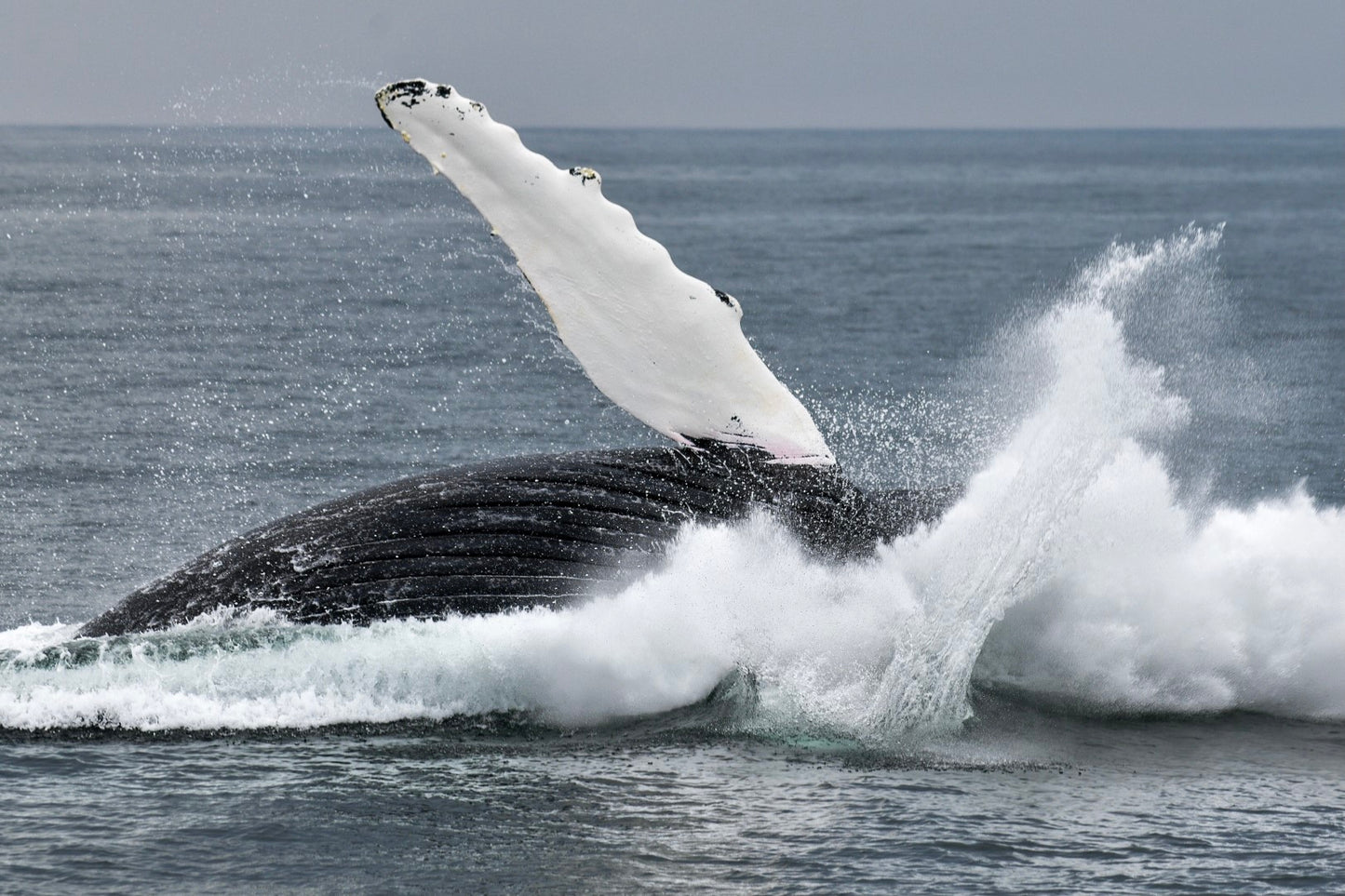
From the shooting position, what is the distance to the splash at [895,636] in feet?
42.9

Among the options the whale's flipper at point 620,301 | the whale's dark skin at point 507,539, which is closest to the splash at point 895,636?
the whale's dark skin at point 507,539

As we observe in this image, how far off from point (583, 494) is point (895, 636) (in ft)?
8.39

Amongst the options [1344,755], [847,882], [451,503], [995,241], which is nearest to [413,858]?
[847,882]

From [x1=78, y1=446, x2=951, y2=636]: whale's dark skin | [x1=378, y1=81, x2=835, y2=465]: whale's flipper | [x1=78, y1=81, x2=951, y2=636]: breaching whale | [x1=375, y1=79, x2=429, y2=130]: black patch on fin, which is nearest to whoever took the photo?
[x1=375, y1=79, x2=429, y2=130]: black patch on fin

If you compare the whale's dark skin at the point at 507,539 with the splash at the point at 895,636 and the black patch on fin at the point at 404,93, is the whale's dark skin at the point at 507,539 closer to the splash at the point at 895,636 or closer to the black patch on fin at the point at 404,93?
the splash at the point at 895,636

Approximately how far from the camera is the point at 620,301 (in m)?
13.1

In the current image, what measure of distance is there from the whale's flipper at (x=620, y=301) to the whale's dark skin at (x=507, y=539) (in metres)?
0.33

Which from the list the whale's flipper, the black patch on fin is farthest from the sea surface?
the black patch on fin

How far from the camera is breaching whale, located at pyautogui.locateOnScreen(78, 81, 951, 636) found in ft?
42.9

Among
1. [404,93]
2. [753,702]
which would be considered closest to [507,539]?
[753,702]

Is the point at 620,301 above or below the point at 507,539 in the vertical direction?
above

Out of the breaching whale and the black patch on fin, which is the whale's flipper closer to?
the breaching whale

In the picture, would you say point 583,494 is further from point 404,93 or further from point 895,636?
point 404,93

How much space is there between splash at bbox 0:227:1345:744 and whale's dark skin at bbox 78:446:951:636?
0.16 metres
